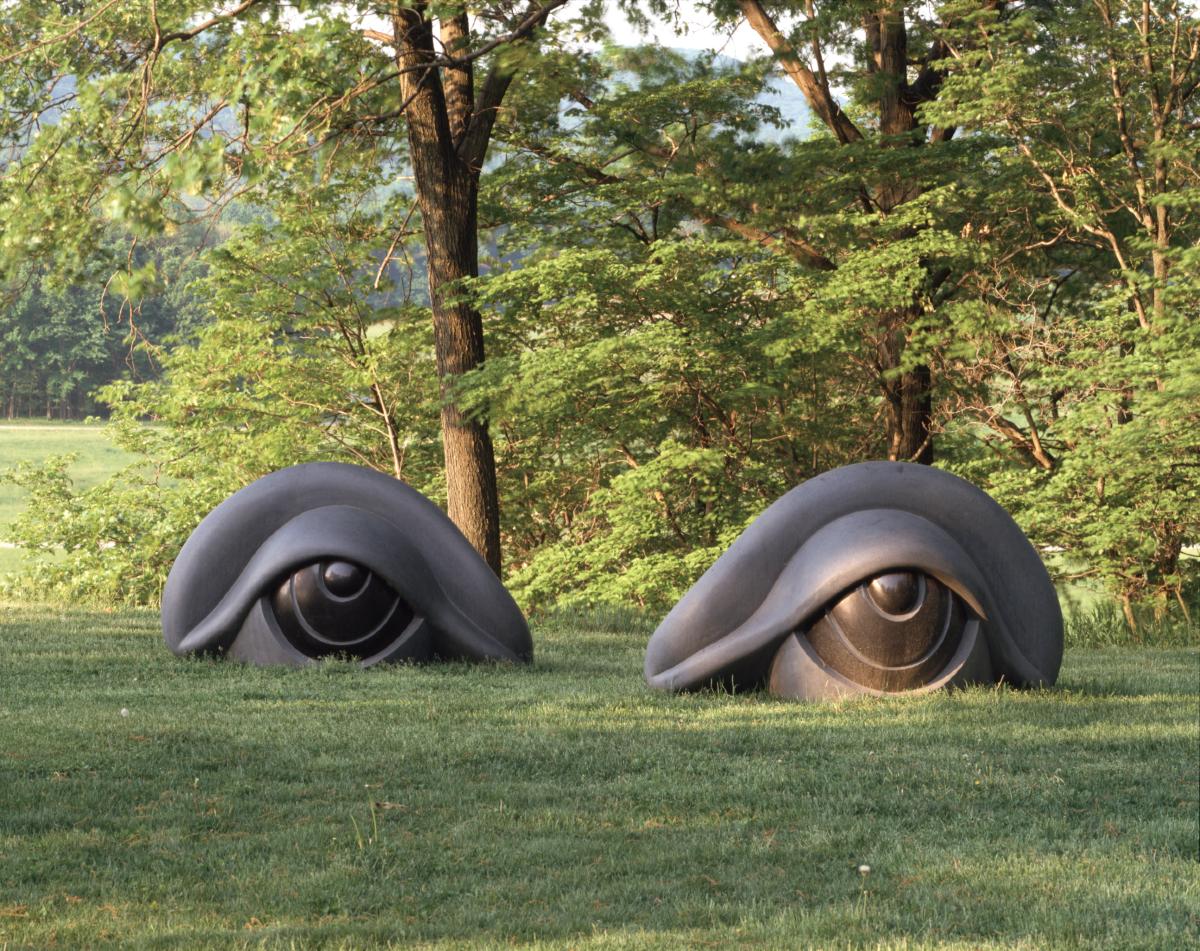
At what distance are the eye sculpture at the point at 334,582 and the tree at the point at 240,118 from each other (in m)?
2.50

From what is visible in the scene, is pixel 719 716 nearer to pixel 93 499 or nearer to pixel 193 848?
pixel 193 848

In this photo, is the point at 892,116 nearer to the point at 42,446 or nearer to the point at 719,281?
the point at 719,281

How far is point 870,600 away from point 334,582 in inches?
162

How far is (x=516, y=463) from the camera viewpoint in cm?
2173

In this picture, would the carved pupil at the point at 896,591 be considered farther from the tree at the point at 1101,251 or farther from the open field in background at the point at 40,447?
the open field in background at the point at 40,447

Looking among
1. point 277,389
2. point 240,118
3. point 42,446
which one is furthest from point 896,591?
point 42,446

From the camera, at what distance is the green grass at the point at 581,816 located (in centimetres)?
482

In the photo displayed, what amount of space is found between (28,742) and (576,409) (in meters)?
11.9

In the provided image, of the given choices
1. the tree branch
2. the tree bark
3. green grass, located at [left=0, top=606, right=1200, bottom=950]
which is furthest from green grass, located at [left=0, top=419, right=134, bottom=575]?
green grass, located at [left=0, top=606, right=1200, bottom=950]

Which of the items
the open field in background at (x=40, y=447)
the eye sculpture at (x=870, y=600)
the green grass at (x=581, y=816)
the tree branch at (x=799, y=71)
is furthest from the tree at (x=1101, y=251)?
the open field in background at (x=40, y=447)

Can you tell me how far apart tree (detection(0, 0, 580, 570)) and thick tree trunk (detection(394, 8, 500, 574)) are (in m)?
0.02

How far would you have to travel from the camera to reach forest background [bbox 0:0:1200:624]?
16.6 metres

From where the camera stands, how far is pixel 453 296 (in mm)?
17688

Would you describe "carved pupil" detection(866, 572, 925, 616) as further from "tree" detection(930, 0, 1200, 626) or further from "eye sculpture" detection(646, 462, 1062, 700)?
"tree" detection(930, 0, 1200, 626)
